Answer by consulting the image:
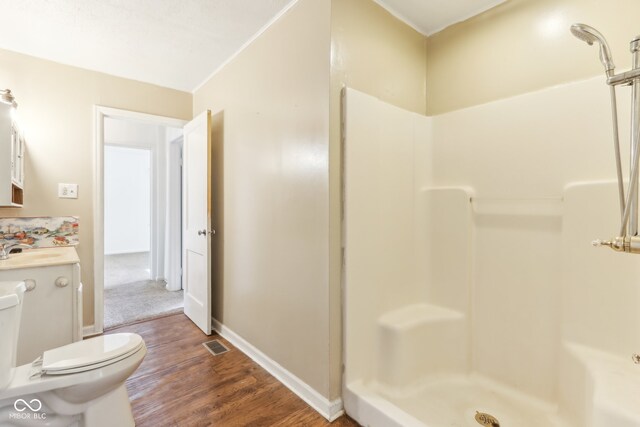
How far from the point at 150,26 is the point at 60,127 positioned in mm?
1226

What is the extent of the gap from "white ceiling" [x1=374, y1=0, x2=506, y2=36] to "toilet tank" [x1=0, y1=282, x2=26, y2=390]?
2243mm

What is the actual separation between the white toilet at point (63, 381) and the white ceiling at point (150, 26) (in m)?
1.65

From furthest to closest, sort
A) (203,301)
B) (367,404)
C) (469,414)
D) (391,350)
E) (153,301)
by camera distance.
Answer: (153,301) < (203,301) < (391,350) < (469,414) < (367,404)

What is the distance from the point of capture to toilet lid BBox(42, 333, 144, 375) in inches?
46.5

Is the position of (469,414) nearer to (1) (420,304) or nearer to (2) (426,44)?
(1) (420,304)

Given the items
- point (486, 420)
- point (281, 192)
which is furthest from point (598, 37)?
point (486, 420)

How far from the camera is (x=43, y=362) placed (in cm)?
120

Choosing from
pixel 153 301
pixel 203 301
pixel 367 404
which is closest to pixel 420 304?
pixel 367 404

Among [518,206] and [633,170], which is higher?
[633,170]

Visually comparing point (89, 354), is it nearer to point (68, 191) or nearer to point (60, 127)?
point (68, 191)

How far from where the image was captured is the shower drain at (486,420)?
59.2 inches

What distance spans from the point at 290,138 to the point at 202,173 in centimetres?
113

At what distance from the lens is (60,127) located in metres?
2.44

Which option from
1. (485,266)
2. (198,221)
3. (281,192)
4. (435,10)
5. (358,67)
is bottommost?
(485,266)
